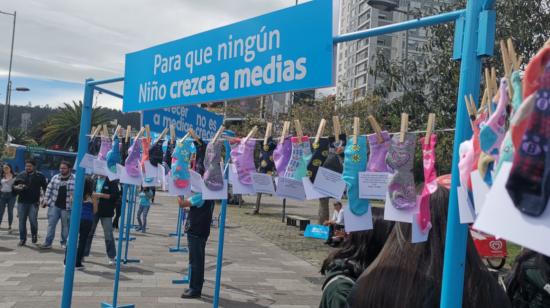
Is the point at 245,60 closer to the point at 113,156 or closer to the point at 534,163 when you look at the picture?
the point at 534,163

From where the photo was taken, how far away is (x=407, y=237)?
221 cm

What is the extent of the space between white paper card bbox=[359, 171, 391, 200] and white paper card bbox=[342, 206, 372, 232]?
8 centimetres

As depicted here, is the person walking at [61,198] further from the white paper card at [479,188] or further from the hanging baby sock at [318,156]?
the white paper card at [479,188]

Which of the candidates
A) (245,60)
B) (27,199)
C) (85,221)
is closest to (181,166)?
(245,60)

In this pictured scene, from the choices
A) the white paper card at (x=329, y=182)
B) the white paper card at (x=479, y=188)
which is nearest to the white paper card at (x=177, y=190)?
the white paper card at (x=329, y=182)

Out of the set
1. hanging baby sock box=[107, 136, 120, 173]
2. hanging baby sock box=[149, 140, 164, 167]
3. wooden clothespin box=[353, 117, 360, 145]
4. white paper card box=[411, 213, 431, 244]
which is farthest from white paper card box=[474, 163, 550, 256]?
hanging baby sock box=[107, 136, 120, 173]

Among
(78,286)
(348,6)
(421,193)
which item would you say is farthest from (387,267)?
(348,6)

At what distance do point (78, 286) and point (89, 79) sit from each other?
3.75 meters

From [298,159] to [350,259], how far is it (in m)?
0.84

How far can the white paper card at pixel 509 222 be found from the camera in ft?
3.42

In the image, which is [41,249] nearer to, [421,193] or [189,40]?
[189,40]

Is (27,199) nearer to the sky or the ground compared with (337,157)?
nearer to the ground

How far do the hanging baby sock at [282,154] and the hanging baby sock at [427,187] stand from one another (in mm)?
1217

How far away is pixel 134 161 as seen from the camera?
5.30 m
